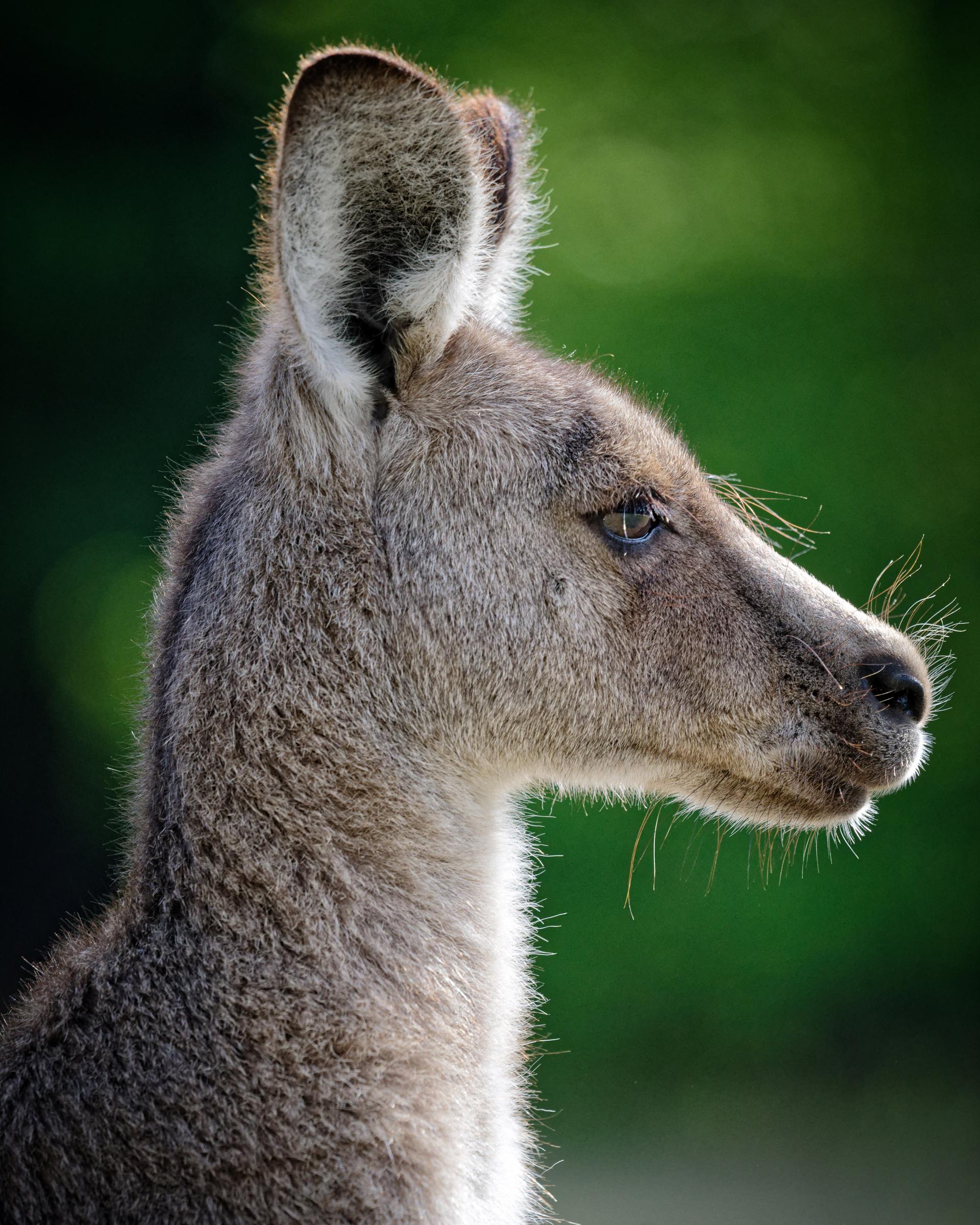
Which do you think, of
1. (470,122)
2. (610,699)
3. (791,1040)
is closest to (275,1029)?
(610,699)

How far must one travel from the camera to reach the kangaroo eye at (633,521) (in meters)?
2.89

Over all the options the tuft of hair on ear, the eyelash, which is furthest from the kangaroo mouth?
the tuft of hair on ear

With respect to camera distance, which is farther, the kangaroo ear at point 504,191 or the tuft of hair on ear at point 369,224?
the kangaroo ear at point 504,191

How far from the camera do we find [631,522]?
9.57ft

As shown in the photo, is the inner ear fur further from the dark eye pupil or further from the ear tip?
the dark eye pupil

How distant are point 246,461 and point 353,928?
41.8 inches

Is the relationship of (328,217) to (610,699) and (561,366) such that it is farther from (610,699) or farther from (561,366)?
(610,699)

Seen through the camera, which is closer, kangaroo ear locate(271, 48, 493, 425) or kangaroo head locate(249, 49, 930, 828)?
kangaroo ear locate(271, 48, 493, 425)

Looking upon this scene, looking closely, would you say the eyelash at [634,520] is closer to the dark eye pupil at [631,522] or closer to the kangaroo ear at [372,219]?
the dark eye pupil at [631,522]

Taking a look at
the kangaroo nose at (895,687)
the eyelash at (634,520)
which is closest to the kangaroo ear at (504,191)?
the eyelash at (634,520)

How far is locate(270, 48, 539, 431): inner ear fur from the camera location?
2410mm

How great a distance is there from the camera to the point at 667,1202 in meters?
6.16

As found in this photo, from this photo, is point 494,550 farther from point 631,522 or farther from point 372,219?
point 372,219

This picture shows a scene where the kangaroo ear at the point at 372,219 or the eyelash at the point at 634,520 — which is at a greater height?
the kangaroo ear at the point at 372,219
